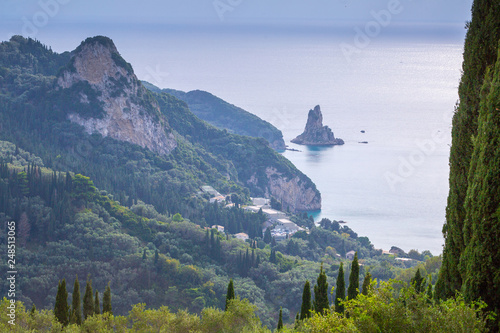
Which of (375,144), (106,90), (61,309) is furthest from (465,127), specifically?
(375,144)

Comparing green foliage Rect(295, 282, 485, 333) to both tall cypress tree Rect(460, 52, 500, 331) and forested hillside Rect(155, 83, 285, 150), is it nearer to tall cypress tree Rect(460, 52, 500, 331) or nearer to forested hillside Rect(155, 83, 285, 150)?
tall cypress tree Rect(460, 52, 500, 331)

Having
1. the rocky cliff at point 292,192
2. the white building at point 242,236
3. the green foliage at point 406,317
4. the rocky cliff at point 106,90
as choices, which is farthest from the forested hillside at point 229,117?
Result: the green foliage at point 406,317

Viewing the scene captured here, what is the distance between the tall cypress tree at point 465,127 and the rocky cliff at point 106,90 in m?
74.1

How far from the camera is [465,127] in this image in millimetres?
16594

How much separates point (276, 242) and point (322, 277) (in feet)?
143

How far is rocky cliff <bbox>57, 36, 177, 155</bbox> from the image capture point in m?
87.1

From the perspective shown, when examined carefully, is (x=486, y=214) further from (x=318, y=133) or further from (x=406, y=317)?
(x=318, y=133)

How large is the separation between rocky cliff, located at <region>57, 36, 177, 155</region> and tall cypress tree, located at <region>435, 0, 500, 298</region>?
74.1 metres

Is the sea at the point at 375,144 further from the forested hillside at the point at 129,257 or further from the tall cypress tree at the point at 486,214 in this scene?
the tall cypress tree at the point at 486,214

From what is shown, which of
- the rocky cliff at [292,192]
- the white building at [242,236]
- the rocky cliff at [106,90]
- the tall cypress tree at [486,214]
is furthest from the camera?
the rocky cliff at [292,192]

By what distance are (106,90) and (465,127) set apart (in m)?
76.8

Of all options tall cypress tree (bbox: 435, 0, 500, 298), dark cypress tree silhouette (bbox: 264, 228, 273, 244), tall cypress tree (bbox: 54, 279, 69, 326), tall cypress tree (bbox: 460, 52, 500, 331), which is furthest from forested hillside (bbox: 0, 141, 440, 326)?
tall cypress tree (bbox: 460, 52, 500, 331)

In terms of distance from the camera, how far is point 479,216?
1391 cm

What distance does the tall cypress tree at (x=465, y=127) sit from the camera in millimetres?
15734
